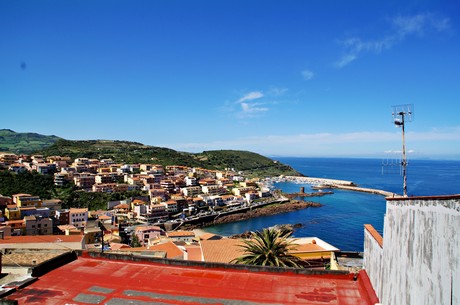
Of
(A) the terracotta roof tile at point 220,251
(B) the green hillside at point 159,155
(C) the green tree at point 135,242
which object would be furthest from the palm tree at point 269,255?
(B) the green hillside at point 159,155

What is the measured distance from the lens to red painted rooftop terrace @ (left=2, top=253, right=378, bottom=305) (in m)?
6.27

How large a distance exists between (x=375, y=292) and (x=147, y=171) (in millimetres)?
87046

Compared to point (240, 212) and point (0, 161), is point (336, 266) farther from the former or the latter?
point (0, 161)

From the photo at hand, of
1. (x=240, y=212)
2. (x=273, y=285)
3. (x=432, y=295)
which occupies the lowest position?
(x=240, y=212)

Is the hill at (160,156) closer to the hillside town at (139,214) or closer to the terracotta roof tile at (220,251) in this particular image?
the hillside town at (139,214)

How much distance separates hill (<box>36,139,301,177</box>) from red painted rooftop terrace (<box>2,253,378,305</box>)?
102 m

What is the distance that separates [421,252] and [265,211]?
64078 millimetres

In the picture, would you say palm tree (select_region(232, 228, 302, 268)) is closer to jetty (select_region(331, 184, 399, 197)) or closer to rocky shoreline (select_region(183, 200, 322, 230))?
rocky shoreline (select_region(183, 200, 322, 230))

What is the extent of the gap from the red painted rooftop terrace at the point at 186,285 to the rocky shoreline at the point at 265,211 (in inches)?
1937

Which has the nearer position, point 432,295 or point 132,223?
point 432,295

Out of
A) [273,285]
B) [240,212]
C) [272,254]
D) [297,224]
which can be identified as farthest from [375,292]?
[240,212]

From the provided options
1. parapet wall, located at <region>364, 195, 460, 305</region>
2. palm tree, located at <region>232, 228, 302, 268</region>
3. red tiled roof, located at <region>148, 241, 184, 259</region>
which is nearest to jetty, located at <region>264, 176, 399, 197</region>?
red tiled roof, located at <region>148, 241, 184, 259</region>

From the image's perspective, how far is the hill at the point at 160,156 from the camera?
11094cm

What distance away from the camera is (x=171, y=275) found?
297 inches
